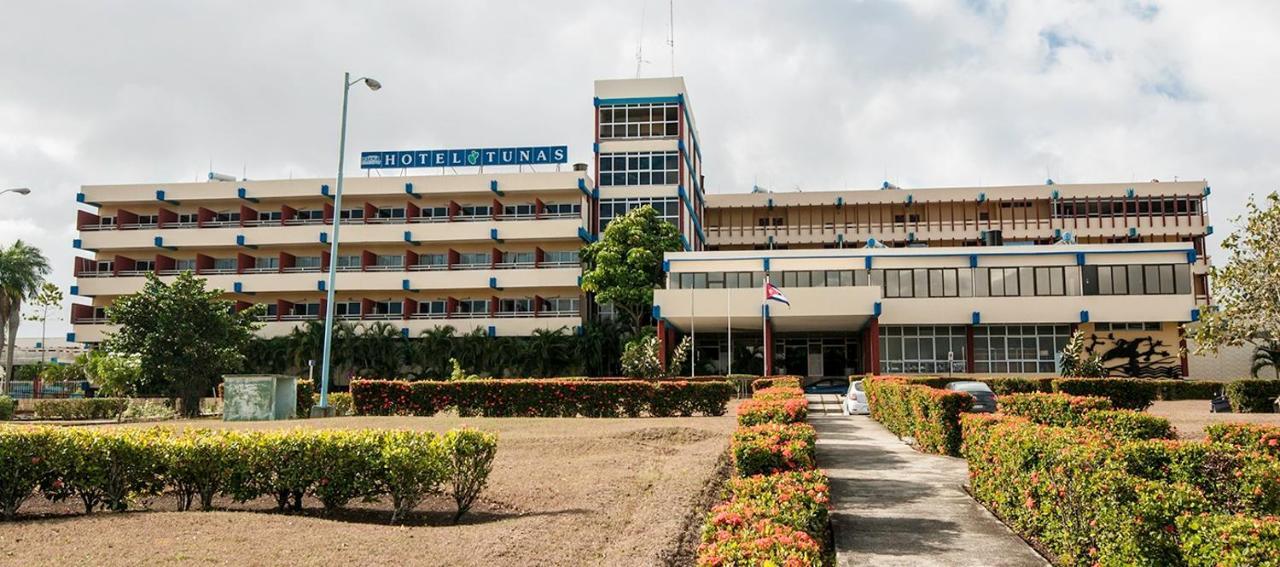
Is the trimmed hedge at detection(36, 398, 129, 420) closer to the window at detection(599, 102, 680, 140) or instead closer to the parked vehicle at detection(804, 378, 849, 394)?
the parked vehicle at detection(804, 378, 849, 394)

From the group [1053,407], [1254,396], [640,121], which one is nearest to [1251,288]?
[1254,396]

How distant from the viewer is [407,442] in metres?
11.4

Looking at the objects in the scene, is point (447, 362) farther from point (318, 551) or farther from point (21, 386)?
point (318, 551)

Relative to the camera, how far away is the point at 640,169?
198ft

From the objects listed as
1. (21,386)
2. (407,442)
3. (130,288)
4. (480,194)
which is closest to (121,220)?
(130,288)

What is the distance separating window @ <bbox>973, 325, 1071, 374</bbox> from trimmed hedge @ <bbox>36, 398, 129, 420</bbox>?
42.8 metres

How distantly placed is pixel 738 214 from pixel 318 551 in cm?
6670

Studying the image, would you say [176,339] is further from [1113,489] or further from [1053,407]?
[1113,489]

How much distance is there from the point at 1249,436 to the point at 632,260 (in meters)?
39.6

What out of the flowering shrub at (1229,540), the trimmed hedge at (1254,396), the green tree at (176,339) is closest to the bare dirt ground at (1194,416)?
the trimmed hedge at (1254,396)

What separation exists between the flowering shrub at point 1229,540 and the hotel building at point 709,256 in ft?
130

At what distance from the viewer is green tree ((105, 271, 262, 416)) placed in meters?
35.9

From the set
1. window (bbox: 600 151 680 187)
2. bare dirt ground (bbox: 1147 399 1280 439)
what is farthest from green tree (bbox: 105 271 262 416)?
bare dirt ground (bbox: 1147 399 1280 439)

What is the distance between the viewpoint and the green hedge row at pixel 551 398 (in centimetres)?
2889
